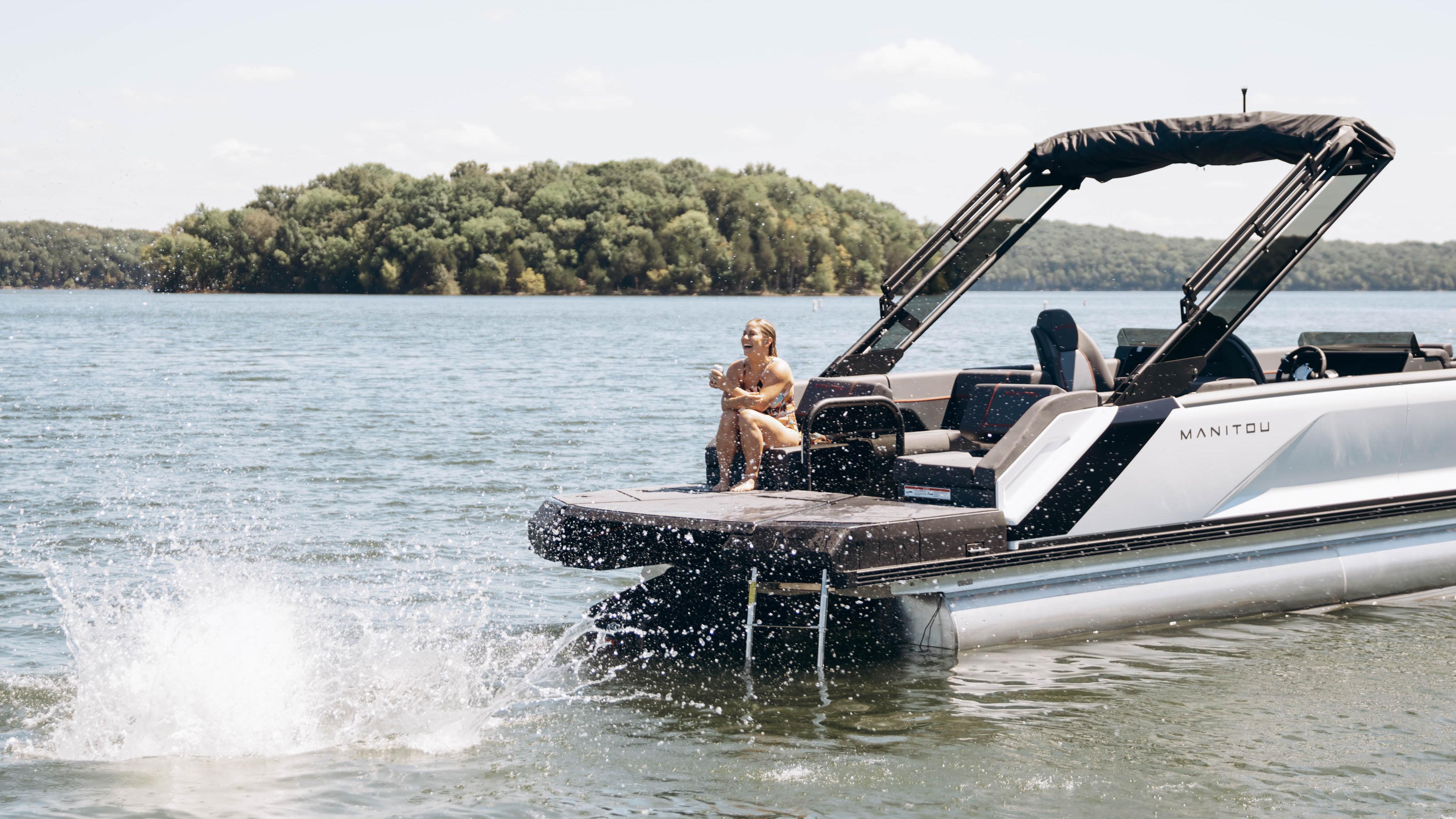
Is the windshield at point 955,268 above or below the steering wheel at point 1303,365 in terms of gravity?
above

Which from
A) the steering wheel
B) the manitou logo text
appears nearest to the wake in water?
the manitou logo text

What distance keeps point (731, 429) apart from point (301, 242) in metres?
108

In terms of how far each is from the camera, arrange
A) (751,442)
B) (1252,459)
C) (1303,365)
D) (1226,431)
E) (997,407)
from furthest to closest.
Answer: (1303,365)
(997,407)
(751,442)
(1252,459)
(1226,431)

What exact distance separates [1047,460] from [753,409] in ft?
5.10

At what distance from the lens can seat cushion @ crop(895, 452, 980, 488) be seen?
7.02 m

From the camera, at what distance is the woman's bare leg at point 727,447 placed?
25.0 feet

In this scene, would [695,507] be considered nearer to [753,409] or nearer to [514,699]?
[753,409]

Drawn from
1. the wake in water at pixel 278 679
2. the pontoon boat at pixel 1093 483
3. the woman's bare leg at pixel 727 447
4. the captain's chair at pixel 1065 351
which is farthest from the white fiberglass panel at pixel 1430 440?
the wake in water at pixel 278 679

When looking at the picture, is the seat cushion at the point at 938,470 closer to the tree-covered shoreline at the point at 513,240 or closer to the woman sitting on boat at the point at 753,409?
the woman sitting on boat at the point at 753,409

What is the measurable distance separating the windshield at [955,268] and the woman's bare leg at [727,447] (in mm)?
1477

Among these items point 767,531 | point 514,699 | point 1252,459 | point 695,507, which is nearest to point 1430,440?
point 1252,459

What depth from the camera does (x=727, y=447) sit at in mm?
7664

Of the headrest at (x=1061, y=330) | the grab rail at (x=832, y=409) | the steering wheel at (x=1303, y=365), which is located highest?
the headrest at (x=1061, y=330)

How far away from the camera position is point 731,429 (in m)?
7.64
